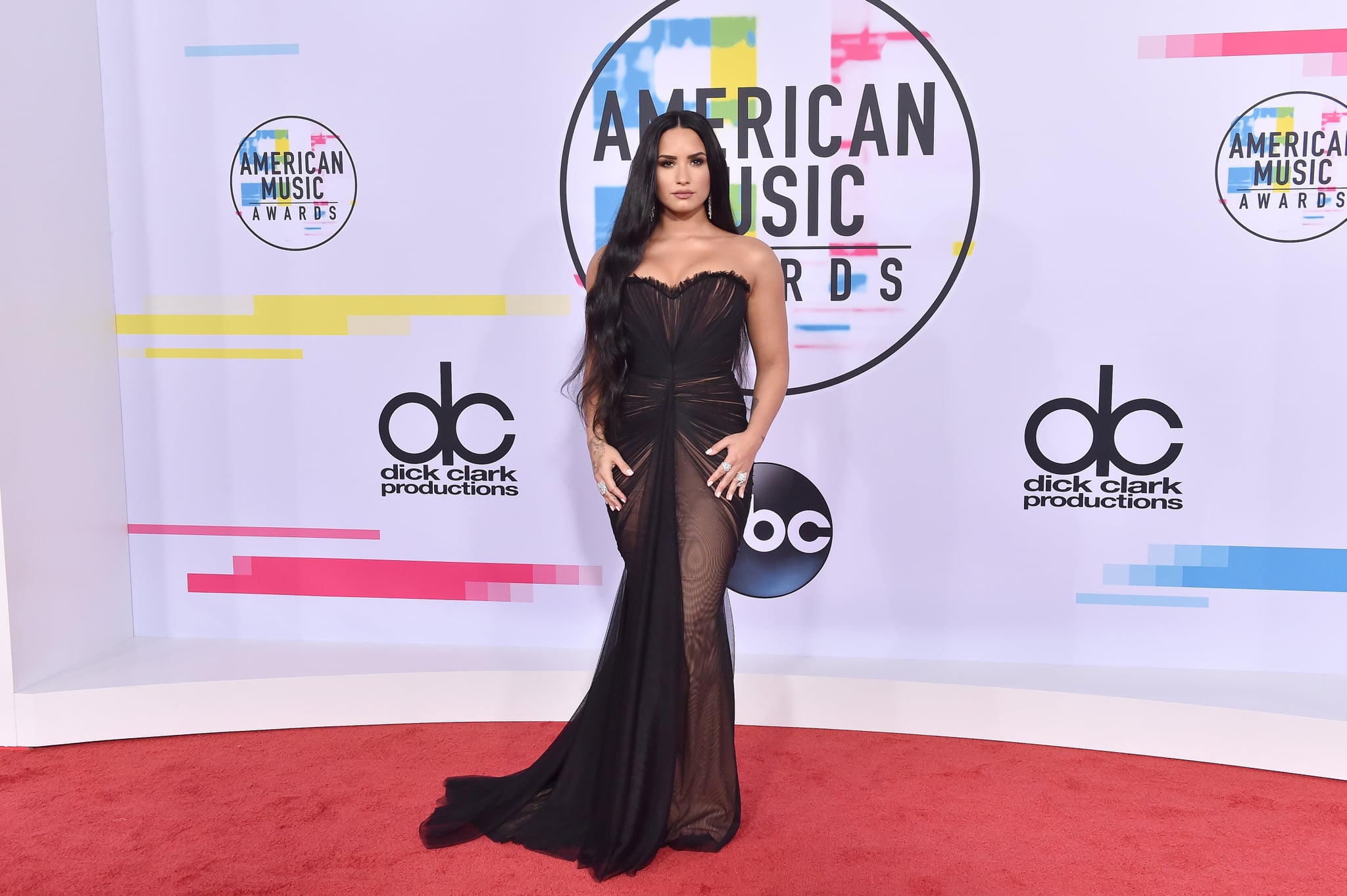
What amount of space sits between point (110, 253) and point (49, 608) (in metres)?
1.40

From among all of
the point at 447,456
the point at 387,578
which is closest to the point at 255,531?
the point at 387,578

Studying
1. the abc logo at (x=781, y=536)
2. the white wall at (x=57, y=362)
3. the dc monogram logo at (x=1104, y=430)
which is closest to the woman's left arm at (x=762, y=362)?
the abc logo at (x=781, y=536)

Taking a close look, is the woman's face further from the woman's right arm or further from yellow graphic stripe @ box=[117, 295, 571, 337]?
yellow graphic stripe @ box=[117, 295, 571, 337]

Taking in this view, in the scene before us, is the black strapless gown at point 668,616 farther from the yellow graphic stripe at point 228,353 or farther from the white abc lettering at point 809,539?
the yellow graphic stripe at point 228,353

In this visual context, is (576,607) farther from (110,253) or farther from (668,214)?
(110,253)

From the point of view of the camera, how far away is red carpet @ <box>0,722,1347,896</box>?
2.56 metres

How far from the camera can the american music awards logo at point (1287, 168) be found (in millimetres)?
3520

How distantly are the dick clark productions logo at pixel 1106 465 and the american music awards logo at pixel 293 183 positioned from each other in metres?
2.75

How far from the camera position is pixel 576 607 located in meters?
4.04

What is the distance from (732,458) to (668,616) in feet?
1.47

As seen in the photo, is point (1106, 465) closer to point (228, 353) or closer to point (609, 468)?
point (609, 468)

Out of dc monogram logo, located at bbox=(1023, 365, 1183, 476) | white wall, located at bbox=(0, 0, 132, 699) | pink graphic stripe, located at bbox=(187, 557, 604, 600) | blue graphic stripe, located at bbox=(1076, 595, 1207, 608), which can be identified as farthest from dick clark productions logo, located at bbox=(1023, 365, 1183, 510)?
white wall, located at bbox=(0, 0, 132, 699)

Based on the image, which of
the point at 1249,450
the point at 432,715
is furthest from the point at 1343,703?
the point at 432,715

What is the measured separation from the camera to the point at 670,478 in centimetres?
272
